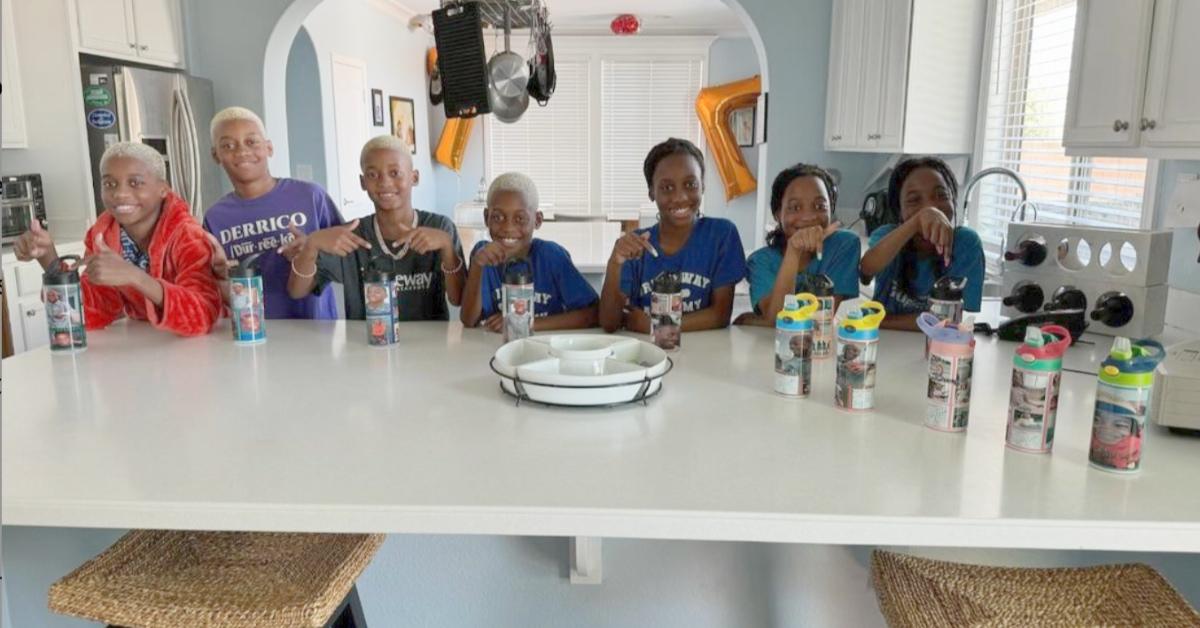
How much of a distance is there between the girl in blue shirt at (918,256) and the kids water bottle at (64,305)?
181cm

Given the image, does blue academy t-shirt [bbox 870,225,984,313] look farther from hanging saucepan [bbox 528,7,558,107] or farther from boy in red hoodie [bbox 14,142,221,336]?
hanging saucepan [bbox 528,7,558,107]

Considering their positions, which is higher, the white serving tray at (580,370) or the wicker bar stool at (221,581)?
the white serving tray at (580,370)

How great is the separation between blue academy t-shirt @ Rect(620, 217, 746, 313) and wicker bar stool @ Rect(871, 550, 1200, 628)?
0.91m

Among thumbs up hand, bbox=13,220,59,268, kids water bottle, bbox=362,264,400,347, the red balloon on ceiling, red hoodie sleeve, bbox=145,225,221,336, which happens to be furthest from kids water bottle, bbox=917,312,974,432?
the red balloon on ceiling

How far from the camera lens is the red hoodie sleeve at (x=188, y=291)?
1.87 metres

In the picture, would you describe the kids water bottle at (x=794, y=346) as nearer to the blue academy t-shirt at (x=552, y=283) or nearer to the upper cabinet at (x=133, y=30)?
the blue academy t-shirt at (x=552, y=283)

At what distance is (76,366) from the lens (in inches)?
65.1

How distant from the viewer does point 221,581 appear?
1224 millimetres

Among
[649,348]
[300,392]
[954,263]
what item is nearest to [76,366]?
[300,392]

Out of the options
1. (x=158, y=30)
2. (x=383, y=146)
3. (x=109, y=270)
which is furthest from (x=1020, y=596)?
(x=158, y=30)

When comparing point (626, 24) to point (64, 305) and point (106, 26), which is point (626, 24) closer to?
point (106, 26)

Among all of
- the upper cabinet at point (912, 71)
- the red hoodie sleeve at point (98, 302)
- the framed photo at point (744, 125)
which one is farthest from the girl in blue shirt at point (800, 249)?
the framed photo at point (744, 125)

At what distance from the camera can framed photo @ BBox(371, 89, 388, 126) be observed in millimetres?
6895

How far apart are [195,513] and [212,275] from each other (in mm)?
1120
